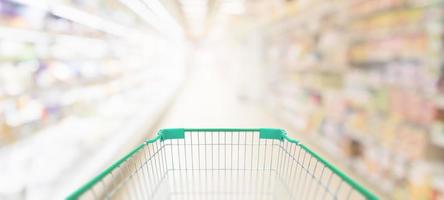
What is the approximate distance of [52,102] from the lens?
7.80 feet

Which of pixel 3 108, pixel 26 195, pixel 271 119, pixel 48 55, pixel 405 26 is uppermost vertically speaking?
pixel 405 26

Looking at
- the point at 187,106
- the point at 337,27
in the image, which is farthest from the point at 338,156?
the point at 187,106

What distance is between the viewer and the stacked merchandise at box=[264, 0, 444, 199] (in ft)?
Result: 6.95

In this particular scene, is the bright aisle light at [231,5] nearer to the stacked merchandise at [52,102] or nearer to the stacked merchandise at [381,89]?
the stacked merchandise at [381,89]

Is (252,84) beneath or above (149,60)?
beneath

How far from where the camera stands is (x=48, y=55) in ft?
7.55

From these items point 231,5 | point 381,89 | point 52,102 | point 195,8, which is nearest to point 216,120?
point 231,5

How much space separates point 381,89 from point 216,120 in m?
2.72

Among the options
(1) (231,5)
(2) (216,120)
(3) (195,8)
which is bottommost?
(2) (216,120)

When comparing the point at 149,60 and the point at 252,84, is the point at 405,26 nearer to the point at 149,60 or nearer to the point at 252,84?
the point at 149,60

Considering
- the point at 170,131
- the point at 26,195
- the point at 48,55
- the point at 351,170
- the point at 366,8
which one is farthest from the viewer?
the point at 351,170

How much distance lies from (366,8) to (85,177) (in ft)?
8.43

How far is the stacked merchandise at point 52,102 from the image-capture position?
1.83 metres

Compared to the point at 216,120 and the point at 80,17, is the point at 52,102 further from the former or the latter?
the point at 216,120
